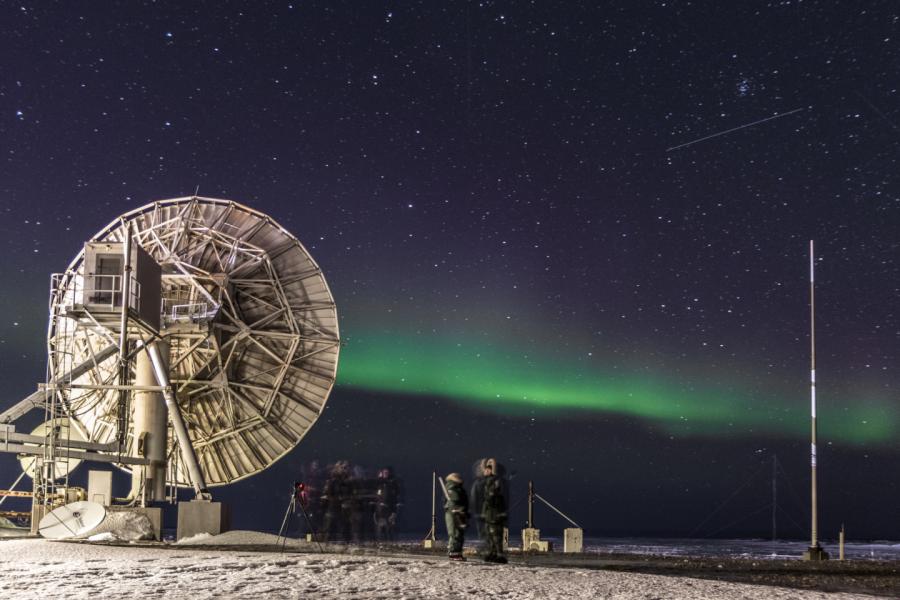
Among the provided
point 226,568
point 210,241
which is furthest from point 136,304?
point 226,568

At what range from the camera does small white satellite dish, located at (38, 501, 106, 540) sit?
80.7 ft

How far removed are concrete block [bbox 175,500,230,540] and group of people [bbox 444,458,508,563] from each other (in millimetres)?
14807

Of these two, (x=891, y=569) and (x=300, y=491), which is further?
(x=300, y=491)

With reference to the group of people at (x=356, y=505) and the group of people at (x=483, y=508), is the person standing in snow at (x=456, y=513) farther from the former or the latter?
the group of people at (x=356, y=505)

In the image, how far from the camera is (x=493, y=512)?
16.2m

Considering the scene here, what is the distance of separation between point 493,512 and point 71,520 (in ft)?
45.7

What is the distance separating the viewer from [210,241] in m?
36.4

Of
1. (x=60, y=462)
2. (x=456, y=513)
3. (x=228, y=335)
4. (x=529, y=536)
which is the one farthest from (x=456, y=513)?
→ (x=228, y=335)

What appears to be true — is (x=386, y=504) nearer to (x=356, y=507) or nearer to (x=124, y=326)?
(x=356, y=507)

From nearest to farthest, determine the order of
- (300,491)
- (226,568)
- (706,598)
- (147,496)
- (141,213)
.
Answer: (706,598) → (226,568) → (300,491) → (147,496) → (141,213)

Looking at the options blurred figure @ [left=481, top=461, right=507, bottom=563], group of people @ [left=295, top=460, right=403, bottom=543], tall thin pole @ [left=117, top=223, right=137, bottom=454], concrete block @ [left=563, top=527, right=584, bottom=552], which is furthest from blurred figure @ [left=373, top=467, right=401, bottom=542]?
blurred figure @ [left=481, top=461, right=507, bottom=563]

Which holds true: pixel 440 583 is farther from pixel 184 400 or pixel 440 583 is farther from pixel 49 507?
pixel 184 400

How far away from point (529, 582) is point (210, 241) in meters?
26.4

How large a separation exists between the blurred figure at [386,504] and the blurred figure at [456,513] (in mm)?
30545
